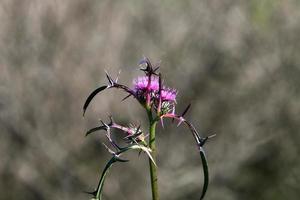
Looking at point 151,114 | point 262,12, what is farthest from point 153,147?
point 262,12

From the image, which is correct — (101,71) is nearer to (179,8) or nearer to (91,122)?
(91,122)

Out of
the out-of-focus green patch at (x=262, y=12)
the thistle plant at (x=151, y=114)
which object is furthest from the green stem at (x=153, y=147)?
the out-of-focus green patch at (x=262, y=12)

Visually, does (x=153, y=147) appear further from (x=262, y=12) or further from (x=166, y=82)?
(x=262, y=12)

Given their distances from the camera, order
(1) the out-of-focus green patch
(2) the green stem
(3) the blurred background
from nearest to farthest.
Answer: (2) the green stem, (3) the blurred background, (1) the out-of-focus green patch

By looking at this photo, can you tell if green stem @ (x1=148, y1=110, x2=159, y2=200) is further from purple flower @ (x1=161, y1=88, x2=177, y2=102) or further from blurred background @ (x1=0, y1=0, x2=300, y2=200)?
blurred background @ (x1=0, y1=0, x2=300, y2=200)

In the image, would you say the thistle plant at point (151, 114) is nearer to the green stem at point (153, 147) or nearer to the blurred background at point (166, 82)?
the green stem at point (153, 147)

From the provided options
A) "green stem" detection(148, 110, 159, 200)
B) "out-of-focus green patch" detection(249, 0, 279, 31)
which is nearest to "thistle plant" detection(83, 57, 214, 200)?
"green stem" detection(148, 110, 159, 200)

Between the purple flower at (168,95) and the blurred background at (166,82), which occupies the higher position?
the blurred background at (166,82)

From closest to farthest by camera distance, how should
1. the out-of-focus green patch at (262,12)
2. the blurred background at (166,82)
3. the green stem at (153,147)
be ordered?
the green stem at (153,147) < the blurred background at (166,82) < the out-of-focus green patch at (262,12)
